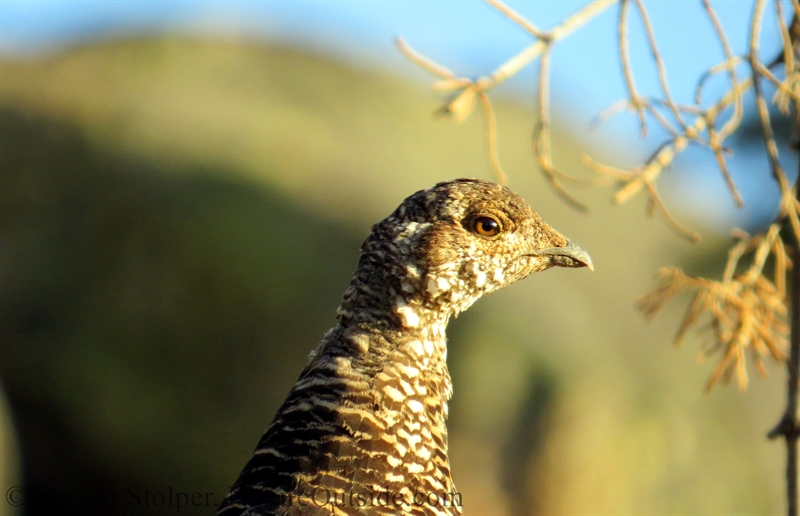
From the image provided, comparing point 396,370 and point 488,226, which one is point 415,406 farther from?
point 488,226

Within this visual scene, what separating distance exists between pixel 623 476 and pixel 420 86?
296 inches

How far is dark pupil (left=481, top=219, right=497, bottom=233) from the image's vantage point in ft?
10.3

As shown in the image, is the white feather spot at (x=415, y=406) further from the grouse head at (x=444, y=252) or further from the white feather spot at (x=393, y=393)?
the grouse head at (x=444, y=252)

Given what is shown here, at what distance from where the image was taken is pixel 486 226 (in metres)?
3.15

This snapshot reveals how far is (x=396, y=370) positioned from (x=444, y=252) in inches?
18.9

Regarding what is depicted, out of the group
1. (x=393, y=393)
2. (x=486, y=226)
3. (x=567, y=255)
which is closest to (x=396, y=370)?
(x=393, y=393)

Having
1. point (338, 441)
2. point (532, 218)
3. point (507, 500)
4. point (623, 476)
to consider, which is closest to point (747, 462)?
point (623, 476)

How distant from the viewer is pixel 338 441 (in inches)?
105

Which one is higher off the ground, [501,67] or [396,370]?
[501,67]

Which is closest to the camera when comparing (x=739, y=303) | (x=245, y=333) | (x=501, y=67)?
(x=501, y=67)

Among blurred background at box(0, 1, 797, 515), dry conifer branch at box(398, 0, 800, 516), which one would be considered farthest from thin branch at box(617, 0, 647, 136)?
blurred background at box(0, 1, 797, 515)

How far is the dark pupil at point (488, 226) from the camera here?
3139 millimetres

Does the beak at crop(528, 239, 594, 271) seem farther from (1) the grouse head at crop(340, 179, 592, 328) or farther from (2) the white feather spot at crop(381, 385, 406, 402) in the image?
(2) the white feather spot at crop(381, 385, 406, 402)

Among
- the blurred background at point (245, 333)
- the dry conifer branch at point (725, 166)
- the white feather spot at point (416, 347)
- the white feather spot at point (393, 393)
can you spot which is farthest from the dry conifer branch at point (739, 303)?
the blurred background at point (245, 333)
